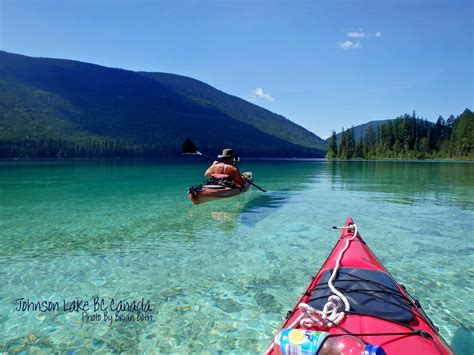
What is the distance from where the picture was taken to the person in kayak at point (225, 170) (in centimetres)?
2009

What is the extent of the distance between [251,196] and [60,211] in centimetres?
1358

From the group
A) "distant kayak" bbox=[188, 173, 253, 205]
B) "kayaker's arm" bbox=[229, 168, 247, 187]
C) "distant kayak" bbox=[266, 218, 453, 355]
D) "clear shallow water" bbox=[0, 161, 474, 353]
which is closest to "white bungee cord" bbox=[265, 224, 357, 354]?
"distant kayak" bbox=[266, 218, 453, 355]

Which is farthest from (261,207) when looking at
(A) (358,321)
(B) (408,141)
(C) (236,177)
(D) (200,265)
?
(B) (408,141)

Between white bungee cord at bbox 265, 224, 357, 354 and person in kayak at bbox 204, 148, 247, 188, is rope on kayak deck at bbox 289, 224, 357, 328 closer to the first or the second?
white bungee cord at bbox 265, 224, 357, 354

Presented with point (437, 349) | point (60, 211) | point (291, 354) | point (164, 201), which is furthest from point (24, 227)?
point (437, 349)

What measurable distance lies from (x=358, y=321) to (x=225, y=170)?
16645 millimetres

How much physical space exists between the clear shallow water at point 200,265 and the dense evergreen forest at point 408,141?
137840 mm

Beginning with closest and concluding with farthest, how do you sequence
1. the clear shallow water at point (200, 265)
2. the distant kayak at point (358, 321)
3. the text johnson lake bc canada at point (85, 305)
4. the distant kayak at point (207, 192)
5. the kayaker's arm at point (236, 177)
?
the distant kayak at point (358, 321)
the clear shallow water at point (200, 265)
the text johnson lake bc canada at point (85, 305)
the distant kayak at point (207, 192)
the kayaker's arm at point (236, 177)

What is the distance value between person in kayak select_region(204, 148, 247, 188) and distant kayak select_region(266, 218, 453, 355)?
14.6 m

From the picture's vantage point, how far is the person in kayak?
65.9 ft

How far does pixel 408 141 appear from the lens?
146 meters

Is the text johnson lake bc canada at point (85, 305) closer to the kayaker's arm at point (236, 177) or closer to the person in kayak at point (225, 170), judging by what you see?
the person in kayak at point (225, 170)

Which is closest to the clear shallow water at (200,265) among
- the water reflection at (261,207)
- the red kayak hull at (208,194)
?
the water reflection at (261,207)

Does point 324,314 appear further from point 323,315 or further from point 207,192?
point 207,192
